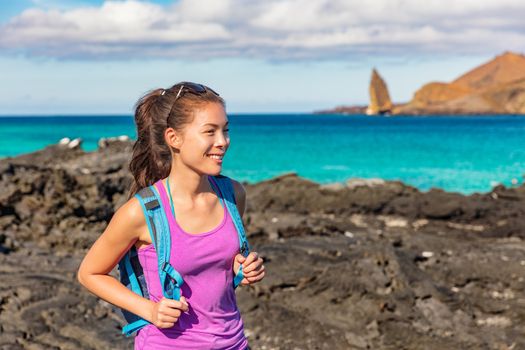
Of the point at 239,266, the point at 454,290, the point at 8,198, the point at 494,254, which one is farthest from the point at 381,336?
the point at 8,198

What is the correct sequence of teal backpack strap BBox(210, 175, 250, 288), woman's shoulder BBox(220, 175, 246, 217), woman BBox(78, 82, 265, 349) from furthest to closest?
woman's shoulder BBox(220, 175, 246, 217), teal backpack strap BBox(210, 175, 250, 288), woman BBox(78, 82, 265, 349)

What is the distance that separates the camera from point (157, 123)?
292 centimetres

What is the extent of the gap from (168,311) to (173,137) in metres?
0.70

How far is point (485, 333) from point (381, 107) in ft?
617

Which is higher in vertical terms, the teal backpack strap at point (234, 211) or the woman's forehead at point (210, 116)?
the woman's forehead at point (210, 116)

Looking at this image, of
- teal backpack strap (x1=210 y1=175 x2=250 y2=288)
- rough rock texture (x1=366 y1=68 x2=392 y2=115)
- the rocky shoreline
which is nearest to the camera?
teal backpack strap (x1=210 y1=175 x2=250 y2=288)

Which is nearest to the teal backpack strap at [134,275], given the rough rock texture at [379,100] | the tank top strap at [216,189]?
the tank top strap at [216,189]

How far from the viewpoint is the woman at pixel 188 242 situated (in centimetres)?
279

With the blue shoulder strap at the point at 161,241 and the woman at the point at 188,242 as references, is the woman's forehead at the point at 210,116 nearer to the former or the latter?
the woman at the point at 188,242

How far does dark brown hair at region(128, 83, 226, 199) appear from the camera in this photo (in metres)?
2.85

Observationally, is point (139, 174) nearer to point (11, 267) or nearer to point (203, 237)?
point (203, 237)

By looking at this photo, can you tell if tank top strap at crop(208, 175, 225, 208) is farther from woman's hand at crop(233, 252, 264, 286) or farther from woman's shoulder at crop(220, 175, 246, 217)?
woman's hand at crop(233, 252, 264, 286)

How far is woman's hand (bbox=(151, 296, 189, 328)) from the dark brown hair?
59 cm

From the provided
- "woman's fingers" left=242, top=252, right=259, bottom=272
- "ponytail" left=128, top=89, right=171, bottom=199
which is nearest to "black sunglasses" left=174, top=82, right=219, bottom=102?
"ponytail" left=128, top=89, right=171, bottom=199
